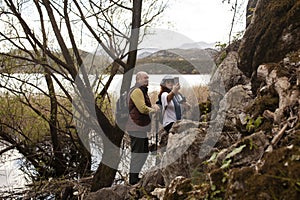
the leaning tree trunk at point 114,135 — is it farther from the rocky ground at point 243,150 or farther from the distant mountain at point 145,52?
the rocky ground at point 243,150

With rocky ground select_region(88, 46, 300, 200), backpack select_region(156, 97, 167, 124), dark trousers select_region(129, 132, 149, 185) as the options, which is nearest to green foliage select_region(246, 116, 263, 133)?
rocky ground select_region(88, 46, 300, 200)

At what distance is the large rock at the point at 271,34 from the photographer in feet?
12.2

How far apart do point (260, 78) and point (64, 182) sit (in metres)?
4.72

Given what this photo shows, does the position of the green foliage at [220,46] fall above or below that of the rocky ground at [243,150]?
above

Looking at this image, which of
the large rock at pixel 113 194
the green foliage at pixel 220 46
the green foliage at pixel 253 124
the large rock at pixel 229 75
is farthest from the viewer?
the green foliage at pixel 220 46

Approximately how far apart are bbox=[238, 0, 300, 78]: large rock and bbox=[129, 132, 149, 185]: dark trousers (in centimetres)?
195

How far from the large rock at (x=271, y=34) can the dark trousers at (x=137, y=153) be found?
1955mm

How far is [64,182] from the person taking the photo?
717 cm

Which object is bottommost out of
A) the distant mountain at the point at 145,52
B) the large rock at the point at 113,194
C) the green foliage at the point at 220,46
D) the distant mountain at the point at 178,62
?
the large rock at the point at 113,194

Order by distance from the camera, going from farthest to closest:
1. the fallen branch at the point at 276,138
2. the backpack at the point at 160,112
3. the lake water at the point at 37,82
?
the lake water at the point at 37,82, the backpack at the point at 160,112, the fallen branch at the point at 276,138

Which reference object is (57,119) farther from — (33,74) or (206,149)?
(206,149)

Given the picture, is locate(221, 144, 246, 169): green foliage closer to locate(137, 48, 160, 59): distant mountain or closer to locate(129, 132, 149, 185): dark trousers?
locate(129, 132, 149, 185): dark trousers

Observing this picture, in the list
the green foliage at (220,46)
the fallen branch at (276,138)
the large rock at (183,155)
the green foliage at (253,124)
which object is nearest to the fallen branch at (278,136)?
the fallen branch at (276,138)

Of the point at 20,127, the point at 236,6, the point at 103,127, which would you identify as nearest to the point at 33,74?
the point at 20,127
